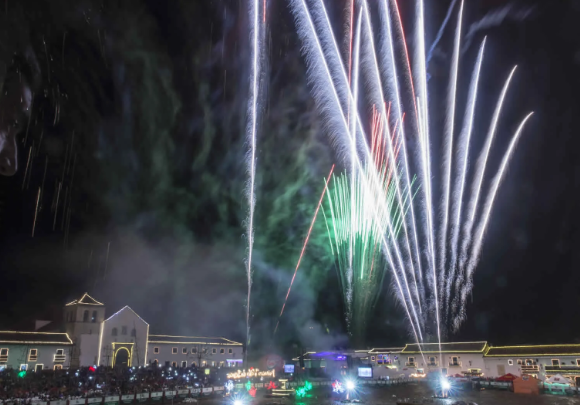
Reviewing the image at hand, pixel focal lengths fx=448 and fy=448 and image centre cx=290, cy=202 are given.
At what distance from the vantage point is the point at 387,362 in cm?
5425

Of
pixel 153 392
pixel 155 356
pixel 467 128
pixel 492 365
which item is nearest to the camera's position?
pixel 467 128

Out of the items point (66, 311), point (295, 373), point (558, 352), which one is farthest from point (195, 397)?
point (558, 352)

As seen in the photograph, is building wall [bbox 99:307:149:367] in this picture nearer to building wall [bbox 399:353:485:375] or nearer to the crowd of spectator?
the crowd of spectator

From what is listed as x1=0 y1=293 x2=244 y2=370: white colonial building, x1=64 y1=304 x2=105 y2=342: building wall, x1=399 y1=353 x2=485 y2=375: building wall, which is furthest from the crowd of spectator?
x1=399 y1=353 x2=485 y2=375: building wall

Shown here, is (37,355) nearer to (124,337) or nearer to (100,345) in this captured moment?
(100,345)

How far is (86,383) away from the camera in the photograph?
26547 mm

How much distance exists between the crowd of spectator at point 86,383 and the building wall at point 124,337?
13835mm

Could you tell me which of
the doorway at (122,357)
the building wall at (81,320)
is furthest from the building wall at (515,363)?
the building wall at (81,320)

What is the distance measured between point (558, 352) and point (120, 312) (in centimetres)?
4339

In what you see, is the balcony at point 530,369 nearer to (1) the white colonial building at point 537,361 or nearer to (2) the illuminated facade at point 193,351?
(1) the white colonial building at point 537,361

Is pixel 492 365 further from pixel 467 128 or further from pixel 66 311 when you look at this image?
pixel 66 311

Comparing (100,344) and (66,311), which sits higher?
(66,311)

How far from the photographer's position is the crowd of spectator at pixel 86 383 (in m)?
22.5

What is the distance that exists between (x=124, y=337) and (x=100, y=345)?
106 inches
